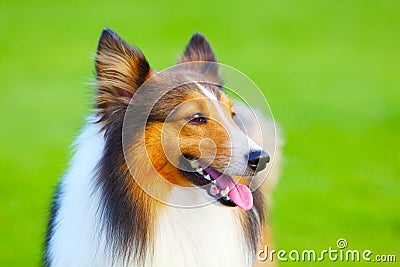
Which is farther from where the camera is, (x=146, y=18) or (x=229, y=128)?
(x=146, y=18)

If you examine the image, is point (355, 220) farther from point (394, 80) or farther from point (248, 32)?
point (248, 32)

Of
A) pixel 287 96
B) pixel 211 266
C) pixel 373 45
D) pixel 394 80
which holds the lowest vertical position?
pixel 211 266

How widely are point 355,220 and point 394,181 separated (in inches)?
42.0

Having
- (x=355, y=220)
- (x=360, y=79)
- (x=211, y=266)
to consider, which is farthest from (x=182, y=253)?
(x=360, y=79)

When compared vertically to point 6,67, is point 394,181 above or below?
below

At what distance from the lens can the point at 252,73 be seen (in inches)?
385

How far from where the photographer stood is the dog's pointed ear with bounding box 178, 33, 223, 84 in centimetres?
342

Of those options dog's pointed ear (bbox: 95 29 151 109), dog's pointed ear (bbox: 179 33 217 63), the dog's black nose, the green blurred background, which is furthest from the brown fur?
dog's pointed ear (bbox: 179 33 217 63)

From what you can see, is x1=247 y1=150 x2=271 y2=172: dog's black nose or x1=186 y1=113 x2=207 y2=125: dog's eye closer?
x1=247 y1=150 x2=271 y2=172: dog's black nose

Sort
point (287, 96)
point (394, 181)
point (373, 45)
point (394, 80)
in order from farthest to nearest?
1. point (373, 45)
2. point (394, 80)
3. point (287, 96)
4. point (394, 181)

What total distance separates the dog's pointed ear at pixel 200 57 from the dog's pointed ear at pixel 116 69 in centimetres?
36

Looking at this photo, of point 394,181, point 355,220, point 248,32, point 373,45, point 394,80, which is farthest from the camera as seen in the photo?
point 248,32

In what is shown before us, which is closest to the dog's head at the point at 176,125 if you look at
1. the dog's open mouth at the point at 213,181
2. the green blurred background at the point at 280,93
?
the dog's open mouth at the point at 213,181

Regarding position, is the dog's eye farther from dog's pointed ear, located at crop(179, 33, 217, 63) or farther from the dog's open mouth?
dog's pointed ear, located at crop(179, 33, 217, 63)
